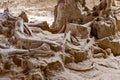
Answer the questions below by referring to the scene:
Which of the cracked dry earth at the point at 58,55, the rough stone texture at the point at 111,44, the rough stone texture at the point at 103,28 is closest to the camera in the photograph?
the cracked dry earth at the point at 58,55

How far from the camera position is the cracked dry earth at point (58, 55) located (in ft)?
19.2

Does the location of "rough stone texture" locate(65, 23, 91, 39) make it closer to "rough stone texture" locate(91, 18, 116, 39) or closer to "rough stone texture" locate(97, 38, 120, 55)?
"rough stone texture" locate(91, 18, 116, 39)

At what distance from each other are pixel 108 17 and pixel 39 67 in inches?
174

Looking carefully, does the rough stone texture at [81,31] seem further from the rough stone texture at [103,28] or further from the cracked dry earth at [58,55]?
the rough stone texture at [103,28]

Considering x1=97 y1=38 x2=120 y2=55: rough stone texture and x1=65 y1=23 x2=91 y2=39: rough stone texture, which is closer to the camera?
x1=97 y1=38 x2=120 y2=55: rough stone texture

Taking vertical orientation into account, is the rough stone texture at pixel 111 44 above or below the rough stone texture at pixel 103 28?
below

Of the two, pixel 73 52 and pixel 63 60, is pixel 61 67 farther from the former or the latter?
pixel 73 52

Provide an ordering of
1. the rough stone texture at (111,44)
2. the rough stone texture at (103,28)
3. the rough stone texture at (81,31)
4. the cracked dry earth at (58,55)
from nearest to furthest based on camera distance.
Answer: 1. the cracked dry earth at (58,55)
2. the rough stone texture at (111,44)
3. the rough stone texture at (81,31)
4. the rough stone texture at (103,28)

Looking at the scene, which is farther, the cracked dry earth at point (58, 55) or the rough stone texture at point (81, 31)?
the rough stone texture at point (81, 31)

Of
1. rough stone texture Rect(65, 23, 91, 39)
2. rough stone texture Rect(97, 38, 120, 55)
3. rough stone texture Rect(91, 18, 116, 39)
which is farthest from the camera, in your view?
rough stone texture Rect(91, 18, 116, 39)

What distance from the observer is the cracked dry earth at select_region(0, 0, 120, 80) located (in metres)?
5.85

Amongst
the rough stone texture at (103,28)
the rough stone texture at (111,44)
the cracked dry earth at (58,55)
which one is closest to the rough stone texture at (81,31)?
the cracked dry earth at (58,55)

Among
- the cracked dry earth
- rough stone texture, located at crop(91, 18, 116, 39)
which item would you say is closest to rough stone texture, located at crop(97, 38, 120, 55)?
the cracked dry earth

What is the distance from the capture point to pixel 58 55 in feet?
21.0
